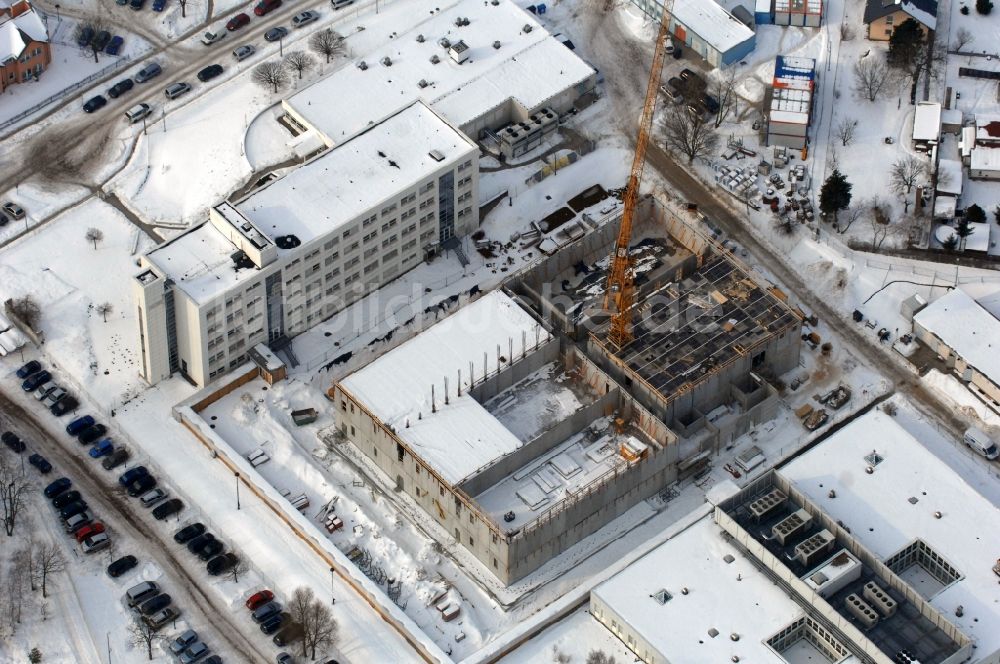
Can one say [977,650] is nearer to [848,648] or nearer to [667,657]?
[848,648]

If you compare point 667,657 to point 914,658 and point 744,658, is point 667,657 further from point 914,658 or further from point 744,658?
point 914,658

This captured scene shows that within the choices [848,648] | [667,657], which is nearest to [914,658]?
[848,648]

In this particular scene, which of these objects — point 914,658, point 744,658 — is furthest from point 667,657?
point 914,658

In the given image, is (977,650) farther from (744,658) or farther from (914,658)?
(744,658)

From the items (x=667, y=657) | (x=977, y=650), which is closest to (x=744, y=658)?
(x=667, y=657)

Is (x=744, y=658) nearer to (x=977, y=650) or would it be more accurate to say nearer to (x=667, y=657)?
(x=667, y=657)

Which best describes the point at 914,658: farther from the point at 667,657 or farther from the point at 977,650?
the point at 667,657

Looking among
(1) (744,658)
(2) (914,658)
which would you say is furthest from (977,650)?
(1) (744,658)
